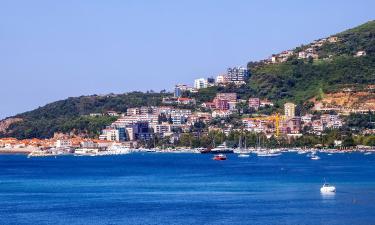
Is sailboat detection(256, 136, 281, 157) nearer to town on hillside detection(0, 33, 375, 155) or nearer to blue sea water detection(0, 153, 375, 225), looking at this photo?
town on hillside detection(0, 33, 375, 155)

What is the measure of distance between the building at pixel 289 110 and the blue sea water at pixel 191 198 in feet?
170

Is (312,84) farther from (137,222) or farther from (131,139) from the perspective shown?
(137,222)

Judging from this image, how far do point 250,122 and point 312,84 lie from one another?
1069cm

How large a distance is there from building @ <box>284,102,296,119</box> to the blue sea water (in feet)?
170

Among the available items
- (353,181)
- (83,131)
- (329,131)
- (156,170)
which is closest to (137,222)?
(353,181)

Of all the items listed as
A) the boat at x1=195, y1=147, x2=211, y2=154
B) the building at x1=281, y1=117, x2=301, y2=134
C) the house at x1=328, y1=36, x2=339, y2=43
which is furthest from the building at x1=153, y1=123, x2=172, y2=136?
the house at x1=328, y1=36, x2=339, y2=43

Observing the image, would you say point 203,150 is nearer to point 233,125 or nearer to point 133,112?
point 233,125

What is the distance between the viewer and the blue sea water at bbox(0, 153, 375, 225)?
3781cm

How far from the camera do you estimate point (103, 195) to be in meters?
48.7

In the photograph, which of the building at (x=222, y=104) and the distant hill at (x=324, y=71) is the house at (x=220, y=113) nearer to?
the building at (x=222, y=104)

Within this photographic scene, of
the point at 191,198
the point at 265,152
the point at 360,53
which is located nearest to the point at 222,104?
the point at 360,53

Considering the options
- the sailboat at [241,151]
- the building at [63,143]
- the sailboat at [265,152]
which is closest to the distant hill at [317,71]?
the sailboat at [241,151]

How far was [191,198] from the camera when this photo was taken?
4609 cm

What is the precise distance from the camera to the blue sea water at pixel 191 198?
124 ft
